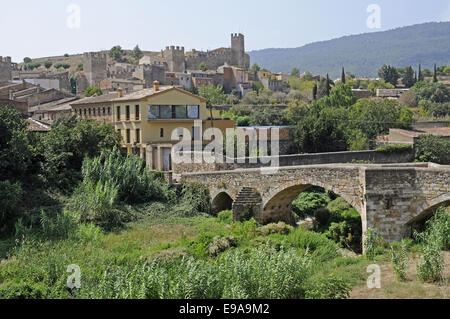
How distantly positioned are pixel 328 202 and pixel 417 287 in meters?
16.5

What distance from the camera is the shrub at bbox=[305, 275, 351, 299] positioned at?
12.5 meters

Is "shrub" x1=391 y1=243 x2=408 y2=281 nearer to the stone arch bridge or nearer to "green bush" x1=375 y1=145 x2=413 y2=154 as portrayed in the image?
the stone arch bridge

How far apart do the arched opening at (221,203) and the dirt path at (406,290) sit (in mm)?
12842

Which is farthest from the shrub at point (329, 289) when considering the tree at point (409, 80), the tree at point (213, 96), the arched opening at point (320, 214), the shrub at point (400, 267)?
the tree at point (409, 80)

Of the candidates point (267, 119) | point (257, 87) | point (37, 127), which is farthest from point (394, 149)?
point (257, 87)

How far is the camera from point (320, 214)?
24.6 meters

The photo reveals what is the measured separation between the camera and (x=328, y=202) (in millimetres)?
29375

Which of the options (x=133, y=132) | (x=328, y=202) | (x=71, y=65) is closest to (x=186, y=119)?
(x=133, y=132)

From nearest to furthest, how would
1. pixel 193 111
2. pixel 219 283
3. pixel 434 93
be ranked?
pixel 219 283
pixel 193 111
pixel 434 93

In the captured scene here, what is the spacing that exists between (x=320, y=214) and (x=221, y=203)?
205 inches

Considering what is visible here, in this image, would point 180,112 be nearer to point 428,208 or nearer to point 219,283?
point 428,208

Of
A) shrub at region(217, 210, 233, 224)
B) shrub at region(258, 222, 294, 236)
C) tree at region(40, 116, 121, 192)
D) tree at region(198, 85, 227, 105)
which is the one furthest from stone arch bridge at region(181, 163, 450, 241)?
tree at region(198, 85, 227, 105)

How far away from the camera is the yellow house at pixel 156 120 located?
1281 inches
